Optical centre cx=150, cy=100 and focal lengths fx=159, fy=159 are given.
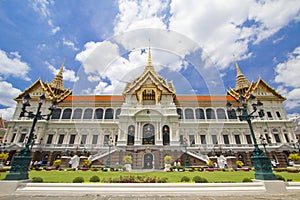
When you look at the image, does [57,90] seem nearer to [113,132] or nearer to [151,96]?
[113,132]

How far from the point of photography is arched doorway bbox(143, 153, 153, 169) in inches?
885

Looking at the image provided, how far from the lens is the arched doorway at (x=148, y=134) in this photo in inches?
971

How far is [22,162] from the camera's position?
7402mm

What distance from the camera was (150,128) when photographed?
1019 inches

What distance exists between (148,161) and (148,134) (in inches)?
165

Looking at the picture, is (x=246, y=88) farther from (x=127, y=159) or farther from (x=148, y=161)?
(x=127, y=159)

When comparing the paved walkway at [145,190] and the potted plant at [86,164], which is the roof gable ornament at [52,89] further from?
the paved walkway at [145,190]

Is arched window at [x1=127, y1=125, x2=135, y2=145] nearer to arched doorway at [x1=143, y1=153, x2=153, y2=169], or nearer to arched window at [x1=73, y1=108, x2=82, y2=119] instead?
arched doorway at [x1=143, y1=153, x2=153, y2=169]

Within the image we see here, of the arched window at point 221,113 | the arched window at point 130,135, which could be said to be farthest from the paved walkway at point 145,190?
the arched window at point 221,113

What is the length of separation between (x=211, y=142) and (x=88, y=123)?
22716 mm

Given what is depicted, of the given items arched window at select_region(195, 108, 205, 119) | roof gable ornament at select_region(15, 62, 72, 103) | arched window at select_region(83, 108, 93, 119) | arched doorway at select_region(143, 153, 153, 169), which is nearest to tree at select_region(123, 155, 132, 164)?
arched doorway at select_region(143, 153, 153, 169)

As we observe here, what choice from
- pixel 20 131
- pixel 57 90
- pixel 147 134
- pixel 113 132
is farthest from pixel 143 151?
pixel 57 90

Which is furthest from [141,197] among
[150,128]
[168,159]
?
[150,128]

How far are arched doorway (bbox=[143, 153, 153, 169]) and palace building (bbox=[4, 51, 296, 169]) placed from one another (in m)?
0.08
